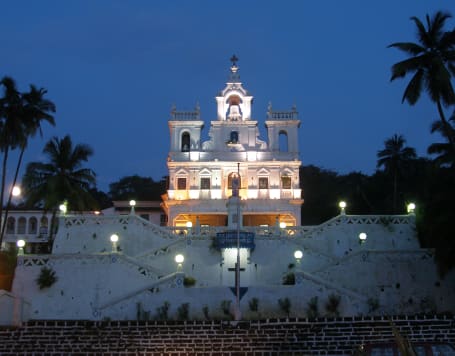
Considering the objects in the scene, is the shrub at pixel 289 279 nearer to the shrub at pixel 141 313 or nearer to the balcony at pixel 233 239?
the balcony at pixel 233 239

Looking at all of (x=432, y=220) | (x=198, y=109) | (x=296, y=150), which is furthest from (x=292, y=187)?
(x=432, y=220)

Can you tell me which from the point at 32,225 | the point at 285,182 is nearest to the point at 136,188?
the point at 32,225

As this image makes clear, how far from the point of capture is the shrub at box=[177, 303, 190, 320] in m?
Result: 32.3

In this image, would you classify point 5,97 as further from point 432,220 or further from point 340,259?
point 432,220

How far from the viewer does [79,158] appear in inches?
1845

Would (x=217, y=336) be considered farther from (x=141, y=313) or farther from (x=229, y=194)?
(x=229, y=194)

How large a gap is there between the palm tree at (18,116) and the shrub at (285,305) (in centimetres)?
1847

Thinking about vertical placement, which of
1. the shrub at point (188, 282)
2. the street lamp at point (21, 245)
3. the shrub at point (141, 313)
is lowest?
the shrub at point (141, 313)

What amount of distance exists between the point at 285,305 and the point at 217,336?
18.1 feet

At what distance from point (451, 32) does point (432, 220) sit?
35.4ft

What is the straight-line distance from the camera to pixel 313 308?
107ft

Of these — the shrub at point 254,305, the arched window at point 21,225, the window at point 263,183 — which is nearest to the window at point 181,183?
the window at point 263,183

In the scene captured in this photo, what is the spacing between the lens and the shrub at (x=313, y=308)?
1275 inches

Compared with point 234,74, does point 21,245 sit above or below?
below
